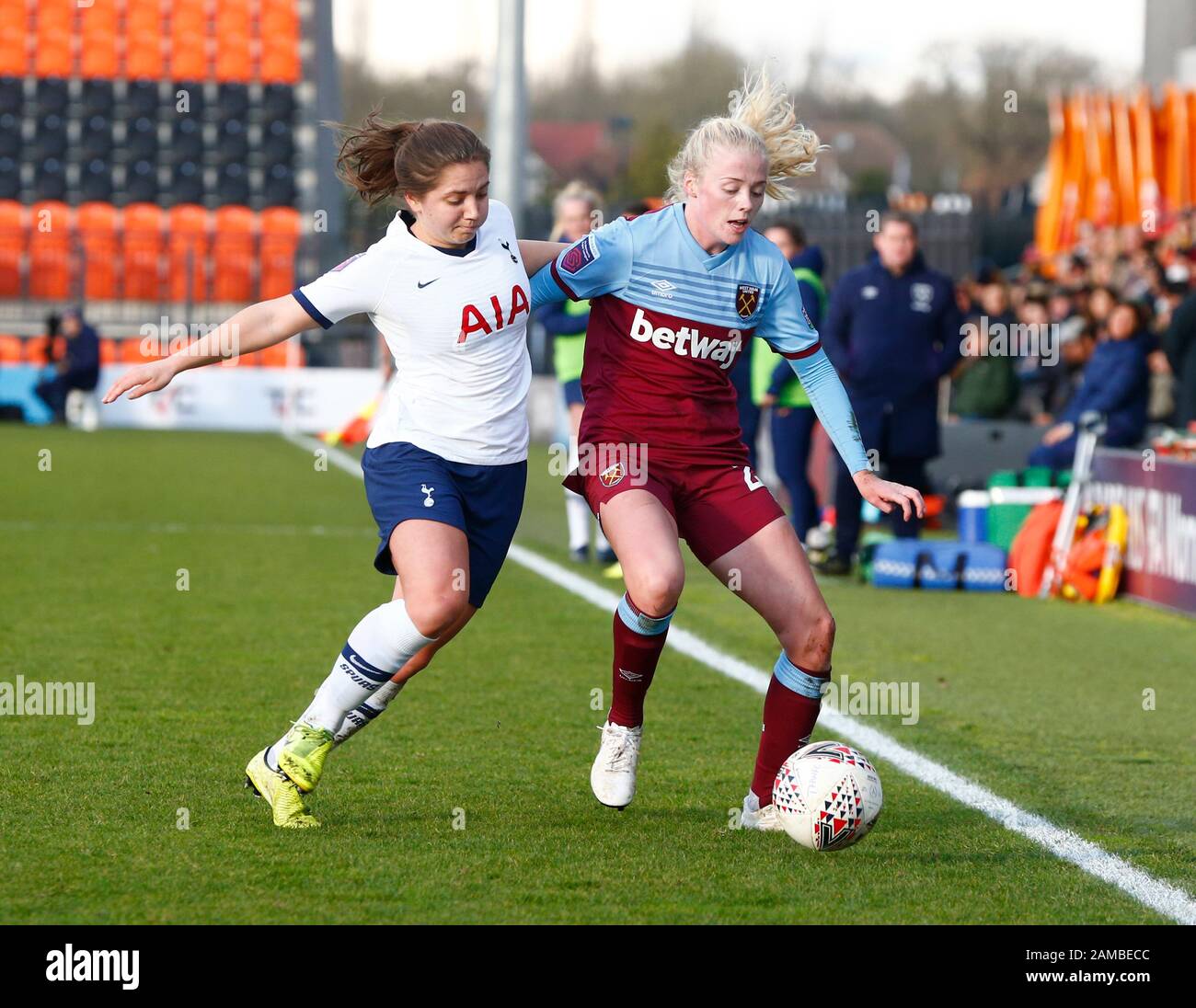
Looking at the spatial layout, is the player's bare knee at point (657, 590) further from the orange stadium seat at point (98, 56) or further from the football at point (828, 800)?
the orange stadium seat at point (98, 56)

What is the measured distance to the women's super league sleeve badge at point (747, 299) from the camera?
5.03 m

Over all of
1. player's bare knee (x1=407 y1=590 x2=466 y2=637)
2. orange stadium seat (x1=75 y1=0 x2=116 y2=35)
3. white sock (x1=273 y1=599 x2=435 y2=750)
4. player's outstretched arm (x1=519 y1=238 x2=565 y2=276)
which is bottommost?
white sock (x1=273 y1=599 x2=435 y2=750)

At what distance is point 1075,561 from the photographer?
1063 cm

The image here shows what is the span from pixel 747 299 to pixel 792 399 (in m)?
6.48

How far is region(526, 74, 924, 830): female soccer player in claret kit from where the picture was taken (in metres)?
4.95

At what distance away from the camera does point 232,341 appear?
15.2 ft

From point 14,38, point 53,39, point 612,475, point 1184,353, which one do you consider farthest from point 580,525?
point 14,38

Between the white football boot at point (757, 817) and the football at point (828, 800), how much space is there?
70mm

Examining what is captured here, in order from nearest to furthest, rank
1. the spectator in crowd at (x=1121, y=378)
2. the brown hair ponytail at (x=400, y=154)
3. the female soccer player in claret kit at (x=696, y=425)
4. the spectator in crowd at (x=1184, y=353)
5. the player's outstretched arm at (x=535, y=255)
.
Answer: the brown hair ponytail at (x=400, y=154) → the female soccer player in claret kit at (x=696, y=425) → the player's outstretched arm at (x=535, y=255) → the spectator in crowd at (x=1121, y=378) → the spectator in crowd at (x=1184, y=353)

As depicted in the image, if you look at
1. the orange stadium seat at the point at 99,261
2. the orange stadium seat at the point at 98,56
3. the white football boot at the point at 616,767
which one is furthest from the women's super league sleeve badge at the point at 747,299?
the orange stadium seat at the point at 98,56

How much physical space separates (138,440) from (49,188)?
1252cm

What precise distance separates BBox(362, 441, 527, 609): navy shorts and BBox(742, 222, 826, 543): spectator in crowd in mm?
6178

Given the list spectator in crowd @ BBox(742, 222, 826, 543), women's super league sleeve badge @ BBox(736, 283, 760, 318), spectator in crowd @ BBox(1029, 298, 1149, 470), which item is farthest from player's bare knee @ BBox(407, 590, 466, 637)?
spectator in crowd @ BBox(1029, 298, 1149, 470)

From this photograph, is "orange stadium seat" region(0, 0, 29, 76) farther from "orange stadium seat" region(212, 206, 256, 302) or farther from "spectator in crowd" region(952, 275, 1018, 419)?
"spectator in crowd" region(952, 275, 1018, 419)
